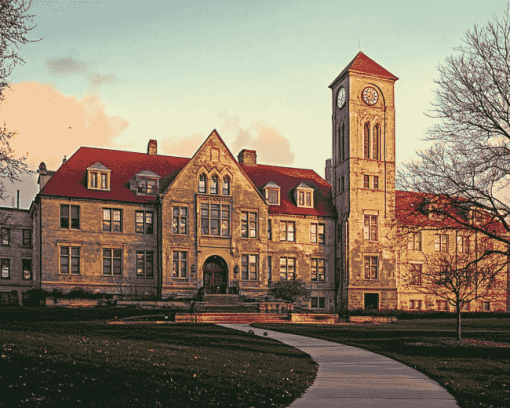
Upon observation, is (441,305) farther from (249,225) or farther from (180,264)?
(180,264)

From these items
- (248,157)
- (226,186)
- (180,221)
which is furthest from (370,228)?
(180,221)

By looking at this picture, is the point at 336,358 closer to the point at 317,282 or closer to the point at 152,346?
the point at 152,346

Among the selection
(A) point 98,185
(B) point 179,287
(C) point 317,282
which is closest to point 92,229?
(A) point 98,185

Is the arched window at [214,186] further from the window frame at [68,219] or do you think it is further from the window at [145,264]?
the window frame at [68,219]

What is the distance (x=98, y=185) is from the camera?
4575 cm

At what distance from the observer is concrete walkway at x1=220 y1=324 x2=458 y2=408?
10.0 m

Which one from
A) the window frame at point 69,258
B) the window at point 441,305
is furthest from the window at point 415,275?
the window frame at point 69,258

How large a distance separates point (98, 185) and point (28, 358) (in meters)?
35.7

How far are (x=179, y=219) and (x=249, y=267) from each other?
723cm

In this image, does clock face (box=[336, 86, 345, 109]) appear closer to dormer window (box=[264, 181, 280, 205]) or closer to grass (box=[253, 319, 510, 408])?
dormer window (box=[264, 181, 280, 205])

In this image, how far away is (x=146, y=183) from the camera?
4766 cm

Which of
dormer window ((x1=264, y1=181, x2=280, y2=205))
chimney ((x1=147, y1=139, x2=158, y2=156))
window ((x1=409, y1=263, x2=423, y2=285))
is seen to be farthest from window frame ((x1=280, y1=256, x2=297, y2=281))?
chimney ((x1=147, y1=139, x2=158, y2=156))

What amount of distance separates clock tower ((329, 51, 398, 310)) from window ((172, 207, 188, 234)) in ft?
47.4

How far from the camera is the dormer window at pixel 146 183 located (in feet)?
155
